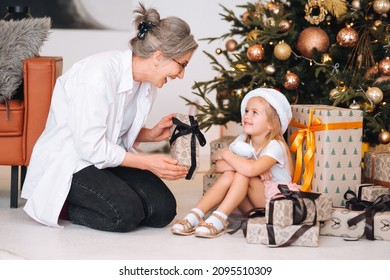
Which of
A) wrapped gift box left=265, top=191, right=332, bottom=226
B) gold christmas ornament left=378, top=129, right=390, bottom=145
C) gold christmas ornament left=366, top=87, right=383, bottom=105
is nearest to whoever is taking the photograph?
wrapped gift box left=265, top=191, right=332, bottom=226

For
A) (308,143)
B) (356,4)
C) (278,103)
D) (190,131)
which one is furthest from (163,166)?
(356,4)

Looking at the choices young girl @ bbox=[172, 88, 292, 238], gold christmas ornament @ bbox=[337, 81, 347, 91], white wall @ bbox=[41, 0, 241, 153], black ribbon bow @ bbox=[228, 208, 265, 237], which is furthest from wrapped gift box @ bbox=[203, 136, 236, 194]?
white wall @ bbox=[41, 0, 241, 153]

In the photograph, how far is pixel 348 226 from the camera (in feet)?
9.14

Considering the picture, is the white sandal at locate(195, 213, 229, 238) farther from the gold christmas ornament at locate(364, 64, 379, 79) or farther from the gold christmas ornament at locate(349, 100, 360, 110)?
the gold christmas ornament at locate(364, 64, 379, 79)

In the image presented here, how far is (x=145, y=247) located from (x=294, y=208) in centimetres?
56

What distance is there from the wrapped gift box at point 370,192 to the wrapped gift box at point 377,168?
0.13 m

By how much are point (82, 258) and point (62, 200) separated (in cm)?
41

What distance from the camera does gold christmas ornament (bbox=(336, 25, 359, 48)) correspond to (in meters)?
3.38

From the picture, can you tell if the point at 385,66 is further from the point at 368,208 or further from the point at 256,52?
the point at 368,208

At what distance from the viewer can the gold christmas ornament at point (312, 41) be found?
346cm

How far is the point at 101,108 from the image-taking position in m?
2.71

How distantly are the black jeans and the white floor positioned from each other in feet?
0.13

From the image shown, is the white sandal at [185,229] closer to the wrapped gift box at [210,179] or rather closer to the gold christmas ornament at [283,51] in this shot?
the wrapped gift box at [210,179]
